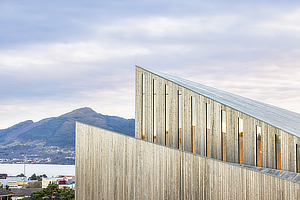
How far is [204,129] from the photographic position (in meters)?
10.8

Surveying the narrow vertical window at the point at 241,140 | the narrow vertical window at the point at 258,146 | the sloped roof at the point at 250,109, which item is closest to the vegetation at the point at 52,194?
the sloped roof at the point at 250,109

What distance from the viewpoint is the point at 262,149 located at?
30.1 ft

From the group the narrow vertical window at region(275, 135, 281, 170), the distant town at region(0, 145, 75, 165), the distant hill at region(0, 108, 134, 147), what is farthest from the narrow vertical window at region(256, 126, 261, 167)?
the distant town at region(0, 145, 75, 165)

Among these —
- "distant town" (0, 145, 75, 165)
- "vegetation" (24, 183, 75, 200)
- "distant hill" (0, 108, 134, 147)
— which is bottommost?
"distant town" (0, 145, 75, 165)

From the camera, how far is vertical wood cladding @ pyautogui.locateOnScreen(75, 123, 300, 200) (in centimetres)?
784

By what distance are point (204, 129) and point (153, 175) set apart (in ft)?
9.40

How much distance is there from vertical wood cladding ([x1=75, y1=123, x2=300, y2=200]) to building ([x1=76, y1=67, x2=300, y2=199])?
28mm

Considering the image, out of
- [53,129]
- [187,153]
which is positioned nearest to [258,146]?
[187,153]

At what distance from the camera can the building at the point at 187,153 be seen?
827cm

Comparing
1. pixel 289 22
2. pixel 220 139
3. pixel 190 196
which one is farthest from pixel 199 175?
pixel 289 22

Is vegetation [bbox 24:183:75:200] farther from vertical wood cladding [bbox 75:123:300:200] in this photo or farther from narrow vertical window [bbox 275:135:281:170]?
narrow vertical window [bbox 275:135:281:170]

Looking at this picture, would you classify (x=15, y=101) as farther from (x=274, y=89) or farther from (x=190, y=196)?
(x=190, y=196)

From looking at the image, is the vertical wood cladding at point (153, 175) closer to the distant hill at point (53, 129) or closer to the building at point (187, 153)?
the building at point (187, 153)

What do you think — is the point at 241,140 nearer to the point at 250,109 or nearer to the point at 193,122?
the point at 193,122
